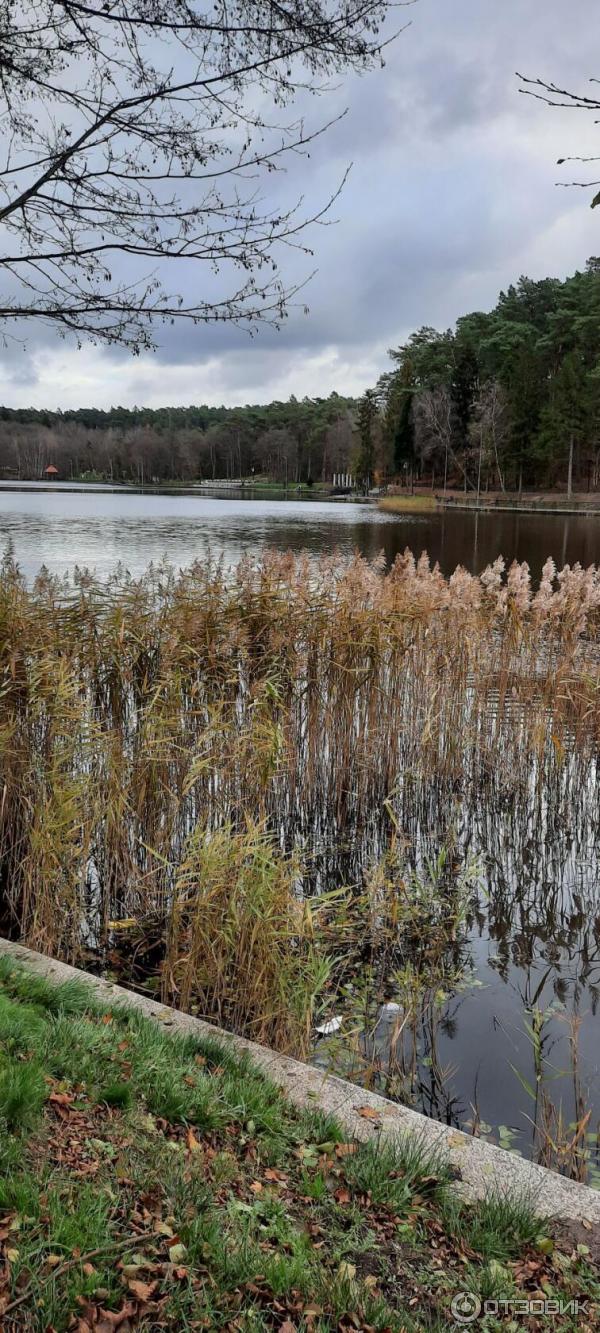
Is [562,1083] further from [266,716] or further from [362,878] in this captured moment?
[266,716]

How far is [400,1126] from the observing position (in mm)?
2684

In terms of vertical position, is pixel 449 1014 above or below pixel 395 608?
below

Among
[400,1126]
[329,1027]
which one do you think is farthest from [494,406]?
[400,1126]

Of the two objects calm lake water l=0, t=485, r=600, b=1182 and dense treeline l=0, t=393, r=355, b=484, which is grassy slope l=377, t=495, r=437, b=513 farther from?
calm lake water l=0, t=485, r=600, b=1182

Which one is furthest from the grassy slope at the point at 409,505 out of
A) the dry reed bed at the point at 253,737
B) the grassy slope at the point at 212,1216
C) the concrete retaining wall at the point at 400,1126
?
the grassy slope at the point at 212,1216

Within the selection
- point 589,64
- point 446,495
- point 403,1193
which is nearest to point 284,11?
point 589,64

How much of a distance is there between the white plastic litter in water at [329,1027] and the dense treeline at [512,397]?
54036 mm

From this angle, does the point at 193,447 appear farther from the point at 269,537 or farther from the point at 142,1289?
the point at 142,1289

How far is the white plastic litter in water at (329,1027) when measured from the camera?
3846mm

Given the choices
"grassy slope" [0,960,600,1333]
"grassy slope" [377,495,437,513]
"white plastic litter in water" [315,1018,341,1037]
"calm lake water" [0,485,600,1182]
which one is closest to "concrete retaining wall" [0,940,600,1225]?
"grassy slope" [0,960,600,1333]

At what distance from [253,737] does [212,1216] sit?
9.94 feet

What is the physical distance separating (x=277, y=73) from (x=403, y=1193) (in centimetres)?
420

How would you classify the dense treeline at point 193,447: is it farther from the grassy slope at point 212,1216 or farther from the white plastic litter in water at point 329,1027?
the grassy slope at point 212,1216

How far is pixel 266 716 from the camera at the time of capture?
548 cm
